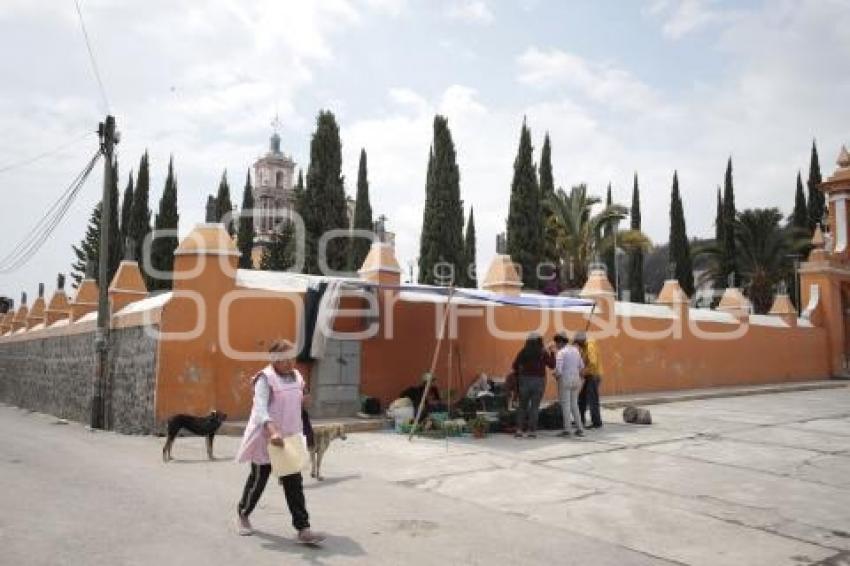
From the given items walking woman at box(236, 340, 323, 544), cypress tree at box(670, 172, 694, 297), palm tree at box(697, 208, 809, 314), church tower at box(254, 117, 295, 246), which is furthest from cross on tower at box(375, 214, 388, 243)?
church tower at box(254, 117, 295, 246)

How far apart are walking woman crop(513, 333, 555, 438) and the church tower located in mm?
72438

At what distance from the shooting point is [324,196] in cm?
3497

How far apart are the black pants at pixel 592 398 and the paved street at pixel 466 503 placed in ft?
2.46

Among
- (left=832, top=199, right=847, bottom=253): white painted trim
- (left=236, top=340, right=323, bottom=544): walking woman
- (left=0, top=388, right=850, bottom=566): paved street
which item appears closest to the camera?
(left=0, top=388, right=850, bottom=566): paved street

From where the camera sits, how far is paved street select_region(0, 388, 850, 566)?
18.0 feet

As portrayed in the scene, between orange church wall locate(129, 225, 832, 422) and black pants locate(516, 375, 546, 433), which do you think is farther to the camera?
orange church wall locate(129, 225, 832, 422)

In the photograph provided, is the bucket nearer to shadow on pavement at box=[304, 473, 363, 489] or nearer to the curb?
shadow on pavement at box=[304, 473, 363, 489]

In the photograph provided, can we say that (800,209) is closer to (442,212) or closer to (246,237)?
(442,212)

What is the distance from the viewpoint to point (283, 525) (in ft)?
20.3

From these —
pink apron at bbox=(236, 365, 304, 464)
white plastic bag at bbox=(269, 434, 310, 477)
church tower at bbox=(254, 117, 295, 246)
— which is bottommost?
white plastic bag at bbox=(269, 434, 310, 477)

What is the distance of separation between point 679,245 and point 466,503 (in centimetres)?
4097

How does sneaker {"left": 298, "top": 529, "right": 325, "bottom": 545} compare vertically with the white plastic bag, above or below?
below

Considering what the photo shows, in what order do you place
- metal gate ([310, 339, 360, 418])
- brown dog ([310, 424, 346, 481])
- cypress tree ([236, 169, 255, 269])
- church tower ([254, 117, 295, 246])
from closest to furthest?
brown dog ([310, 424, 346, 481]), metal gate ([310, 339, 360, 418]), cypress tree ([236, 169, 255, 269]), church tower ([254, 117, 295, 246])

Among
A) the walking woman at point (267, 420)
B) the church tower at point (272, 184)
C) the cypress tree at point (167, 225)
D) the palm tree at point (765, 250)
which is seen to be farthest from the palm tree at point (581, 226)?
the church tower at point (272, 184)
